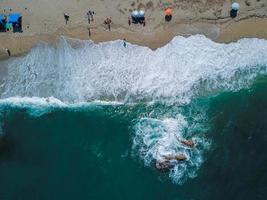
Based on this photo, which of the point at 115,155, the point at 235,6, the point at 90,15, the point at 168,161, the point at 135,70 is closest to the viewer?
the point at 168,161

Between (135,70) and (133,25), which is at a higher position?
(133,25)

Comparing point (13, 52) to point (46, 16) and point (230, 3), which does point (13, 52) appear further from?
point (230, 3)

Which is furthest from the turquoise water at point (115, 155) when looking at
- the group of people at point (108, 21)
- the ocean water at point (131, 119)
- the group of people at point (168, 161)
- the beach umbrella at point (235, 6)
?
the group of people at point (108, 21)

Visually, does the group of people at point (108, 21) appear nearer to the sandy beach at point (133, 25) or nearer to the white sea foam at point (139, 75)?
the sandy beach at point (133, 25)

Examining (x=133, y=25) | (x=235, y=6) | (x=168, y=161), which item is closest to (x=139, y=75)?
(x=133, y=25)

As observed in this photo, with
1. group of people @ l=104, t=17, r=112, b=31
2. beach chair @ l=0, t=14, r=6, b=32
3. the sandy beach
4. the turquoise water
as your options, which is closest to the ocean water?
the turquoise water

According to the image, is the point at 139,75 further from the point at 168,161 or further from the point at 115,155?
the point at 168,161
